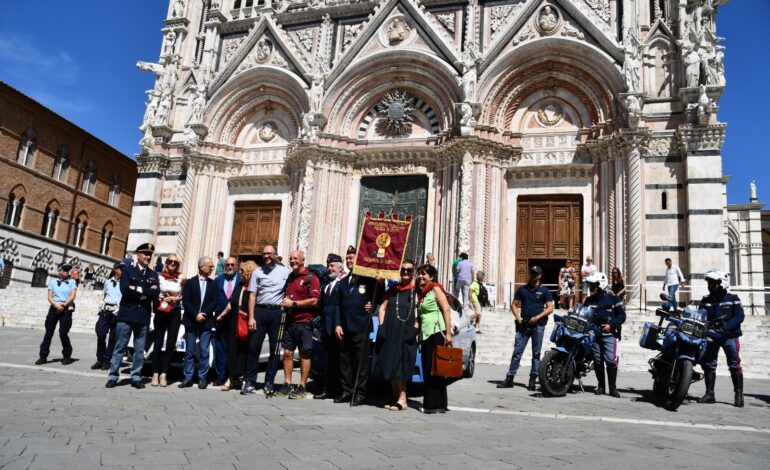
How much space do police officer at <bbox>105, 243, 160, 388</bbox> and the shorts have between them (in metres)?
1.97

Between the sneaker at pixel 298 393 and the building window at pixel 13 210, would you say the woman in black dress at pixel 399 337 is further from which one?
the building window at pixel 13 210

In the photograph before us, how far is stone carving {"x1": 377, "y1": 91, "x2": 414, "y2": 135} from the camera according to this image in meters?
20.8

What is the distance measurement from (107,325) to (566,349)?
7793 mm

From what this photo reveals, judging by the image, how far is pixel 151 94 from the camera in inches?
928

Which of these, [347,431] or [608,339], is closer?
[347,431]

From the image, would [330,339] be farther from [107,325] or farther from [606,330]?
[107,325]

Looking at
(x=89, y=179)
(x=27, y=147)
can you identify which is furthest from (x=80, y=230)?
(x=27, y=147)

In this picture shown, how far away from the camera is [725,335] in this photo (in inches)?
306

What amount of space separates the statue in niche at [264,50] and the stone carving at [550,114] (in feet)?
36.5

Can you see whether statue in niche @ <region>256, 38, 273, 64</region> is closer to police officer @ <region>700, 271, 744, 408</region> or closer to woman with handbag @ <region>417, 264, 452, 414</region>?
woman with handbag @ <region>417, 264, 452, 414</region>

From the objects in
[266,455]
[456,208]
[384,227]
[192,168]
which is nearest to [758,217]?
[456,208]

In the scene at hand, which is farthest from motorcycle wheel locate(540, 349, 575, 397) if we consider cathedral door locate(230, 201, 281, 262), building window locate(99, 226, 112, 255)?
building window locate(99, 226, 112, 255)

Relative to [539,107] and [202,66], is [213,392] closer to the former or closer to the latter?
[539,107]

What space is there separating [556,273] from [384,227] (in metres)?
12.8
